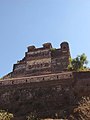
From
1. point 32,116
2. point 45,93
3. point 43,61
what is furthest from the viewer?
point 43,61

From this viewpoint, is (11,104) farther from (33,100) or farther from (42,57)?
(42,57)

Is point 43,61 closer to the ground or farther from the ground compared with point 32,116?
farther from the ground

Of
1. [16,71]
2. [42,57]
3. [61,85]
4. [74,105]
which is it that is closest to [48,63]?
[42,57]

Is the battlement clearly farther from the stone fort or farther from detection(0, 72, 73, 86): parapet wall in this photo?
the stone fort

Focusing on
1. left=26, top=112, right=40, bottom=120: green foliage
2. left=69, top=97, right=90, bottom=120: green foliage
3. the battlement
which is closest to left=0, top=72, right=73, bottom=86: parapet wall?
left=26, top=112, right=40, bottom=120: green foliage

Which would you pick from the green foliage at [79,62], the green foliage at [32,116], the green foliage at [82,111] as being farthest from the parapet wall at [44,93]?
the green foliage at [79,62]

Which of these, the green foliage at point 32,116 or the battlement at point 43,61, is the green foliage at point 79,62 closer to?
the battlement at point 43,61

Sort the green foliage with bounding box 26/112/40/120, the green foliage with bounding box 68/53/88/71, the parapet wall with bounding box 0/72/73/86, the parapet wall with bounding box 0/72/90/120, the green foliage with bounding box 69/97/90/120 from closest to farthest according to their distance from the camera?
the green foliage with bounding box 69/97/90/120 < the green foliage with bounding box 26/112/40/120 < the parapet wall with bounding box 0/72/90/120 < the parapet wall with bounding box 0/72/73/86 < the green foliage with bounding box 68/53/88/71

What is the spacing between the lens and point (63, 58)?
3872 cm

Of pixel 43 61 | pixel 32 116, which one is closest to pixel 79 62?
pixel 43 61

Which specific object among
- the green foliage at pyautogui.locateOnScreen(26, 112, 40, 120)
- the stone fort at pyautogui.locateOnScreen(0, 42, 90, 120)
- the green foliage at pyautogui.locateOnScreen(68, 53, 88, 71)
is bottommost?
the green foliage at pyautogui.locateOnScreen(26, 112, 40, 120)

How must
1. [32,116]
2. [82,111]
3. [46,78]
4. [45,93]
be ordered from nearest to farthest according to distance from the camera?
[82,111]
[32,116]
[45,93]
[46,78]

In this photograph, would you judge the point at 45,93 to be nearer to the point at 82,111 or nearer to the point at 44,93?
the point at 44,93

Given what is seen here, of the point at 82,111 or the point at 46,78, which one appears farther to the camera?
the point at 46,78
